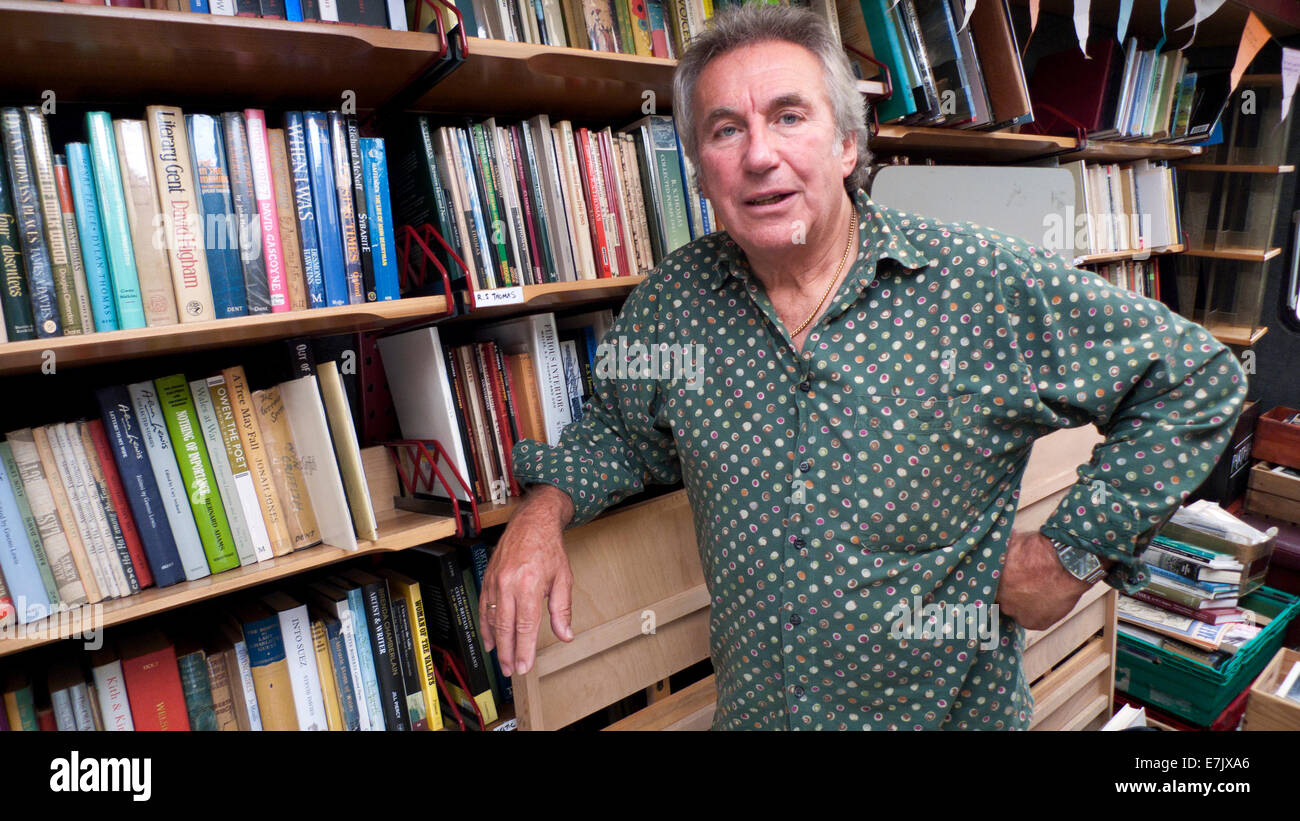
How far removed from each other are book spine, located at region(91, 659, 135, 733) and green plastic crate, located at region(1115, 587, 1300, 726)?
8.66 feet

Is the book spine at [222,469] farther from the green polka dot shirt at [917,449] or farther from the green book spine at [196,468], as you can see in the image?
the green polka dot shirt at [917,449]

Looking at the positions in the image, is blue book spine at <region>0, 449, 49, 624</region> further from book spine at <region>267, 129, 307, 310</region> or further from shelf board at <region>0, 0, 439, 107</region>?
shelf board at <region>0, 0, 439, 107</region>

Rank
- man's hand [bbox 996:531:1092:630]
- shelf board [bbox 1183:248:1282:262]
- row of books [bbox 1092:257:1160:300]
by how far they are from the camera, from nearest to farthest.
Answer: man's hand [bbox 996:531:1092:630], row of books [bbox 1092:257:1160:300], shelf board [bbox 1183:248:1282:262]

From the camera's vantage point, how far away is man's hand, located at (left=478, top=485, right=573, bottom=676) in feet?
3.31

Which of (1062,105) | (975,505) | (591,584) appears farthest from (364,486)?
(1062,105)

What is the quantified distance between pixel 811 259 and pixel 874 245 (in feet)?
0.32

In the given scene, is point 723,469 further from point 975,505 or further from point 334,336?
point 334,336

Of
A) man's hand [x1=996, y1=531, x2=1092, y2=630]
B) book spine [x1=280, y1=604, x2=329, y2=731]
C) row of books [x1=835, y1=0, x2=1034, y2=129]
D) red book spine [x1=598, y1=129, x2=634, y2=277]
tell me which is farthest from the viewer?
row of books [x1=835, y1=0, x2=1034, y2=129]

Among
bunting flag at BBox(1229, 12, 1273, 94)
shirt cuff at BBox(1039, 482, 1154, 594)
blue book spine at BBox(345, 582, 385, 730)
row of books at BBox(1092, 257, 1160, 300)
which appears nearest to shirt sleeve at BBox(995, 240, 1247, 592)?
shirt cuff at BBox(1039, 482, 1154, 594)

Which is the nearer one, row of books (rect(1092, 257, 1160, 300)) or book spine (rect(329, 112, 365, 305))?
book spine (rect(329, 112, 365, 305))

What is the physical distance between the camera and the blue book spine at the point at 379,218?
112 cm

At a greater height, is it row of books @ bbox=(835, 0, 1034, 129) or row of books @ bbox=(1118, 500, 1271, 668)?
row of books @ bbox=(835, 0, 1034, 129)

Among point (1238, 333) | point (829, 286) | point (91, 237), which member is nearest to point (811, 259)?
point (829, 286)

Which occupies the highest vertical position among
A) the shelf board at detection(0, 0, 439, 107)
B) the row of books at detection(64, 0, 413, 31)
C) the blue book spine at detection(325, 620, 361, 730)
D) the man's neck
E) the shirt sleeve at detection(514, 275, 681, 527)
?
the row of books at detection(64, 0, 413, 31)
